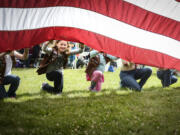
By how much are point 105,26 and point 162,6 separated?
1188 millimetres

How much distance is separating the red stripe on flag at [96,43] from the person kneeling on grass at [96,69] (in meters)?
2.16

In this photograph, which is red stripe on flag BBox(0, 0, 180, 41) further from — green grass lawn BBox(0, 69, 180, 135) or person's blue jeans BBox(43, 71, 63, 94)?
person's blue jeans BBox(43, 71, 63, 94)

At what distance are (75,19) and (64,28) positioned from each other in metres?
0.27

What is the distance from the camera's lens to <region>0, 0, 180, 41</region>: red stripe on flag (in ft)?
13.7

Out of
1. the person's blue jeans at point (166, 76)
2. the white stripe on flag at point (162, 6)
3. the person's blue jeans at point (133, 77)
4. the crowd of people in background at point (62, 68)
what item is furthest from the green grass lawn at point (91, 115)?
the person's blue jeans at point (166, 76)

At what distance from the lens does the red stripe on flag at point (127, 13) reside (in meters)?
4.18

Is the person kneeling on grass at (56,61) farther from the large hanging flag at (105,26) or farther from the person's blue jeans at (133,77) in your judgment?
the person's blue jeans at (133,77)

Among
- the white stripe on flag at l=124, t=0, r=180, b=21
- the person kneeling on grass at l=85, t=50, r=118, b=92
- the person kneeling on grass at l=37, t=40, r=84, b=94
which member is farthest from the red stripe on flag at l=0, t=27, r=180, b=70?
the person kneeling on grass at l=85, t=50, r=118, b=92

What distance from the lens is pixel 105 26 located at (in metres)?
4.33

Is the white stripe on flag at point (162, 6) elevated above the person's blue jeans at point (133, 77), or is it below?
above

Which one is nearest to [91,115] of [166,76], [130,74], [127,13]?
[127,13]

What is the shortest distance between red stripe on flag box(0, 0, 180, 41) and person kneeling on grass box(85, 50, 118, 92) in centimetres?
217

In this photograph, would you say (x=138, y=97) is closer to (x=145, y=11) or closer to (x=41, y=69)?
(x=145, y=11)

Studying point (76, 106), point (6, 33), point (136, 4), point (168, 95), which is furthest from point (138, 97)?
point (6, 33)
